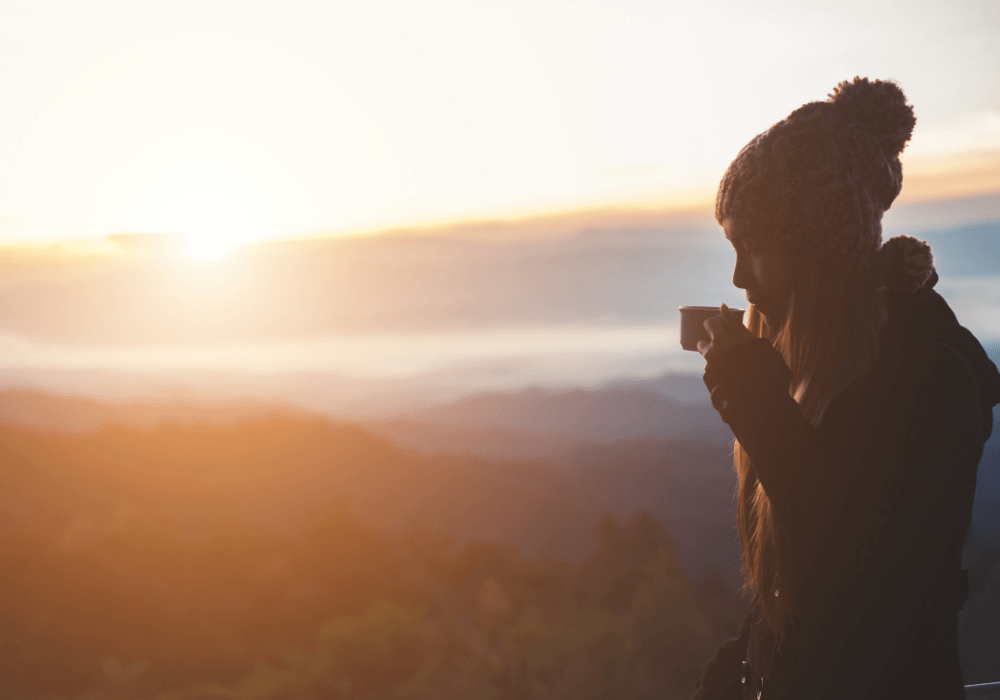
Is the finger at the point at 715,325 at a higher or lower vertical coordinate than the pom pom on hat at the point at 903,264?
lower

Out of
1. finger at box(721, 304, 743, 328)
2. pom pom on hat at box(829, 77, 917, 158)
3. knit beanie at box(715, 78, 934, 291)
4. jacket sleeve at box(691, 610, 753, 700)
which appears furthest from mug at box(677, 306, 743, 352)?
jacket sleeve at box(691, 610, 753, 700)

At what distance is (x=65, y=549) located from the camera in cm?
1405

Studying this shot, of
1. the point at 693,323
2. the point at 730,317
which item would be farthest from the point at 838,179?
the point at 693,323

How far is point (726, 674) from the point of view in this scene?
Answer: 121 cm

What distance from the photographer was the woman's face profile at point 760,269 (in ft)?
3.33

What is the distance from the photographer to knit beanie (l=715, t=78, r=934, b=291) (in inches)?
37.1

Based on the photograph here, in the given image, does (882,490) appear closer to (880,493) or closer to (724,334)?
(880,493)

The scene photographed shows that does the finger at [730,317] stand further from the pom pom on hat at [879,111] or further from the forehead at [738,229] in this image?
the pom pom on hat at [879,111]

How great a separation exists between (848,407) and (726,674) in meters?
0.62

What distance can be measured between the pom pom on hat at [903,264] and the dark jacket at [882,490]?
0.02 m

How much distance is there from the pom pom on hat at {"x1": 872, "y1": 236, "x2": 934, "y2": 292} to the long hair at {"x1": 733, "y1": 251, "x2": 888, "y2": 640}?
2 cm

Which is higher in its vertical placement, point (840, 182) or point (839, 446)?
point (840, 182)

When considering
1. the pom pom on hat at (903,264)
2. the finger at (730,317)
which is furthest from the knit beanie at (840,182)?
the finger at (730,317)

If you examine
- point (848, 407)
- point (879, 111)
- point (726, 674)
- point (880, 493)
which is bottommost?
point (726, 674)
